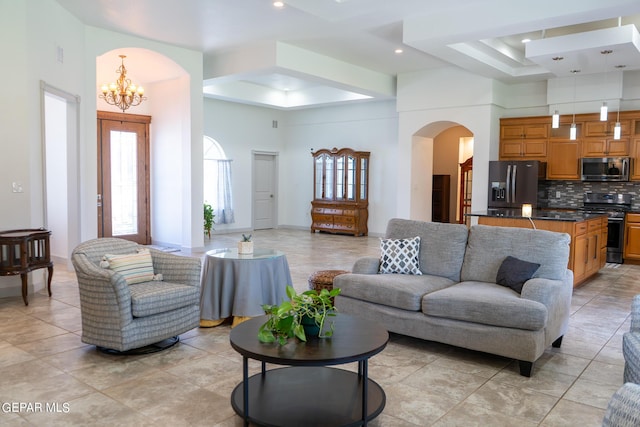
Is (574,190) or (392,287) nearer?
(392,287)

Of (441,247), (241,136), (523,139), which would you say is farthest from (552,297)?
(241,136)

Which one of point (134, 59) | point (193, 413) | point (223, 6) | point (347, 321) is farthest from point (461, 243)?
point (134, 59)

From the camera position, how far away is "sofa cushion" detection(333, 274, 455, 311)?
12.6 feet

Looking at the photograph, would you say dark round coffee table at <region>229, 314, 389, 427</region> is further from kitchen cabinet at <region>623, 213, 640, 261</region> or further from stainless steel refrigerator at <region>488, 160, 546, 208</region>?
kitchen cabinet at <region>623, 213, 640, 261</region>

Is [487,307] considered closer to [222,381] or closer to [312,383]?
[312,383]

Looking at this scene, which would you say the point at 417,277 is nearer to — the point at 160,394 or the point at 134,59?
the point at 160,394

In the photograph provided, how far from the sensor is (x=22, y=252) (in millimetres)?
4977

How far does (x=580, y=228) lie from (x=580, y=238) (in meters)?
0.12

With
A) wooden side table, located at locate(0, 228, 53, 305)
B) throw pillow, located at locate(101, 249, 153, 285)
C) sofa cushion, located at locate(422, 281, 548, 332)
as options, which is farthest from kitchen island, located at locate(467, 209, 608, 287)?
wooden side table, located at locate(0, 228, 53, 305)

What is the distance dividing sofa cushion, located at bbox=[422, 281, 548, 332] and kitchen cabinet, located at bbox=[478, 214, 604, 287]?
261 cm

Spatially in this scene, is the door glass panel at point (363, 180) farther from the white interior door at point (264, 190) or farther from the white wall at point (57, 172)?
the white wall at point (57, 172)

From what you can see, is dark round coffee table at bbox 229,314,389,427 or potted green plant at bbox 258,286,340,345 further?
potted green plant at bbox 258,286,340,345

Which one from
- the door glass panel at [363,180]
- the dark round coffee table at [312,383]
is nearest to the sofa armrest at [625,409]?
the dark round coffee table at [312,383]

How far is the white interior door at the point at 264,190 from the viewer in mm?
12531
